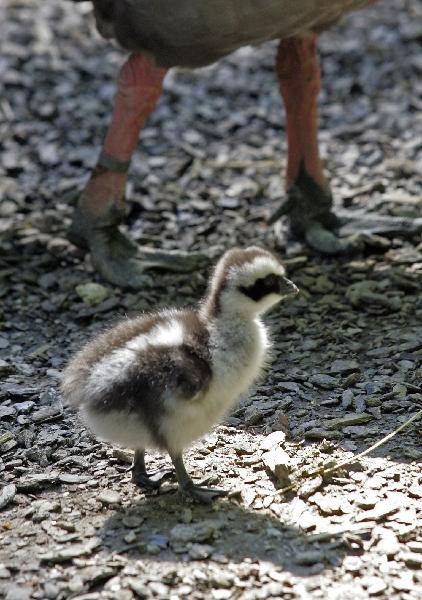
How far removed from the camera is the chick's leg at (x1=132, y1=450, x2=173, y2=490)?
353 centimetres

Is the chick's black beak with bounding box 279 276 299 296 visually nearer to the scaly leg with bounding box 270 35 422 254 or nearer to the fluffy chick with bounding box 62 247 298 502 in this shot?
the fluffy chick with bounding box 62 247 298 502

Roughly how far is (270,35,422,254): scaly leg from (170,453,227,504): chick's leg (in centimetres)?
223

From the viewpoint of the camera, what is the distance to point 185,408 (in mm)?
3299

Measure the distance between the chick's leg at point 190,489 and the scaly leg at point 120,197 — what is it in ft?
5.88

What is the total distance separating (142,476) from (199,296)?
65.6 inches

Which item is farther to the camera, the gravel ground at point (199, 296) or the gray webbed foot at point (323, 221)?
the gray webbed foot at point (323, 221)

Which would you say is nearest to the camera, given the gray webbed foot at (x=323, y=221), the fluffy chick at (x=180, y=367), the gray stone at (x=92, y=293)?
the fluffy chick at (x=180, y=367)

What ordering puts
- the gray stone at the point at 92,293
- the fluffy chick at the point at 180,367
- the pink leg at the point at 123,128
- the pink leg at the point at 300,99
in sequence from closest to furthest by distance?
the fluffy chick at the point at 180,367, the pink leg at the point at 123,128, the gray stone at the point at 92,293, the pink leg at the point at 300,99

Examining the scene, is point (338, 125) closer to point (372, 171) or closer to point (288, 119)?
point (372, 171)

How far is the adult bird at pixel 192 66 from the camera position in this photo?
4445 mm

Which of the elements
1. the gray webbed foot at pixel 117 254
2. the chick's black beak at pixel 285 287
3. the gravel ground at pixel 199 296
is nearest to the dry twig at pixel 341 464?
the gravel ground at pixel 199 296

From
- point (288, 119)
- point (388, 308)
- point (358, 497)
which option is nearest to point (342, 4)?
point (288, 119)

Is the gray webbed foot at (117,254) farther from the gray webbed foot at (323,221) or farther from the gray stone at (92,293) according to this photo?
the gray webbed foot at (323,221)

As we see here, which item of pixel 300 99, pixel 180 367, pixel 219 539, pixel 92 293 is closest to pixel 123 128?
pixel 92 293
